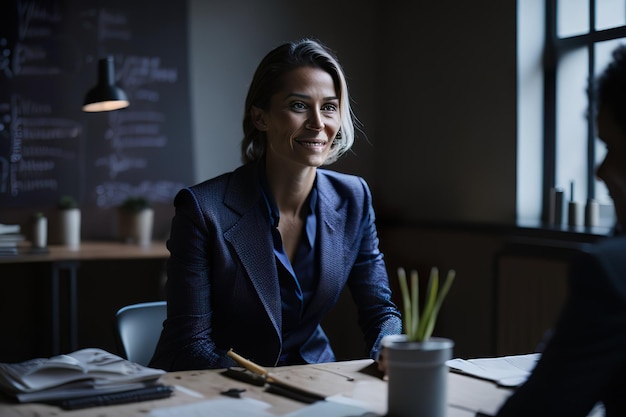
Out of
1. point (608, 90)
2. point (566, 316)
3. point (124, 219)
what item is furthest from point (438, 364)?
point (124, 219)

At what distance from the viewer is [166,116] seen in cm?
438

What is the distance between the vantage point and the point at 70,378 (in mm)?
1442

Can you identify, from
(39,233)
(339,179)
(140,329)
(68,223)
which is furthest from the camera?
(68,223)

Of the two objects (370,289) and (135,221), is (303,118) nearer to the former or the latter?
(370,289)

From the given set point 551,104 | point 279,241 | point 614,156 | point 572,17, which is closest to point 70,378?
point 279,241

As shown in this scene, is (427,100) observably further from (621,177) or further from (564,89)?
(621,177)

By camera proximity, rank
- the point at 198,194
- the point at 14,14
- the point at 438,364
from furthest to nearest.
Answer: the point at 14,14
the point at 198,194
the point at 438,364

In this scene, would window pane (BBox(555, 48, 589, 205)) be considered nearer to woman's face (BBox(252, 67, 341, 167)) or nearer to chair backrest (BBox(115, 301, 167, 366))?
woman's face (BBox(252, 67, 341, 167))

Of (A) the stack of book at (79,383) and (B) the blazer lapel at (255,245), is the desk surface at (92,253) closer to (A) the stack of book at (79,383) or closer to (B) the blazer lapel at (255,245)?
(B) the blazer lapel at (255,245)

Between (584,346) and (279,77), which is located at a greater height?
(279,77)

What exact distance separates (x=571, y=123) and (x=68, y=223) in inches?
95.2

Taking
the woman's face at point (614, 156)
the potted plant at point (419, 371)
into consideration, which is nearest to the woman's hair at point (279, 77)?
the potted plant at point (419, 371)

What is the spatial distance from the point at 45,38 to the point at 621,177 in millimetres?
3568

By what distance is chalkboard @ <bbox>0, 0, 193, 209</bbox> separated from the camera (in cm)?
409
